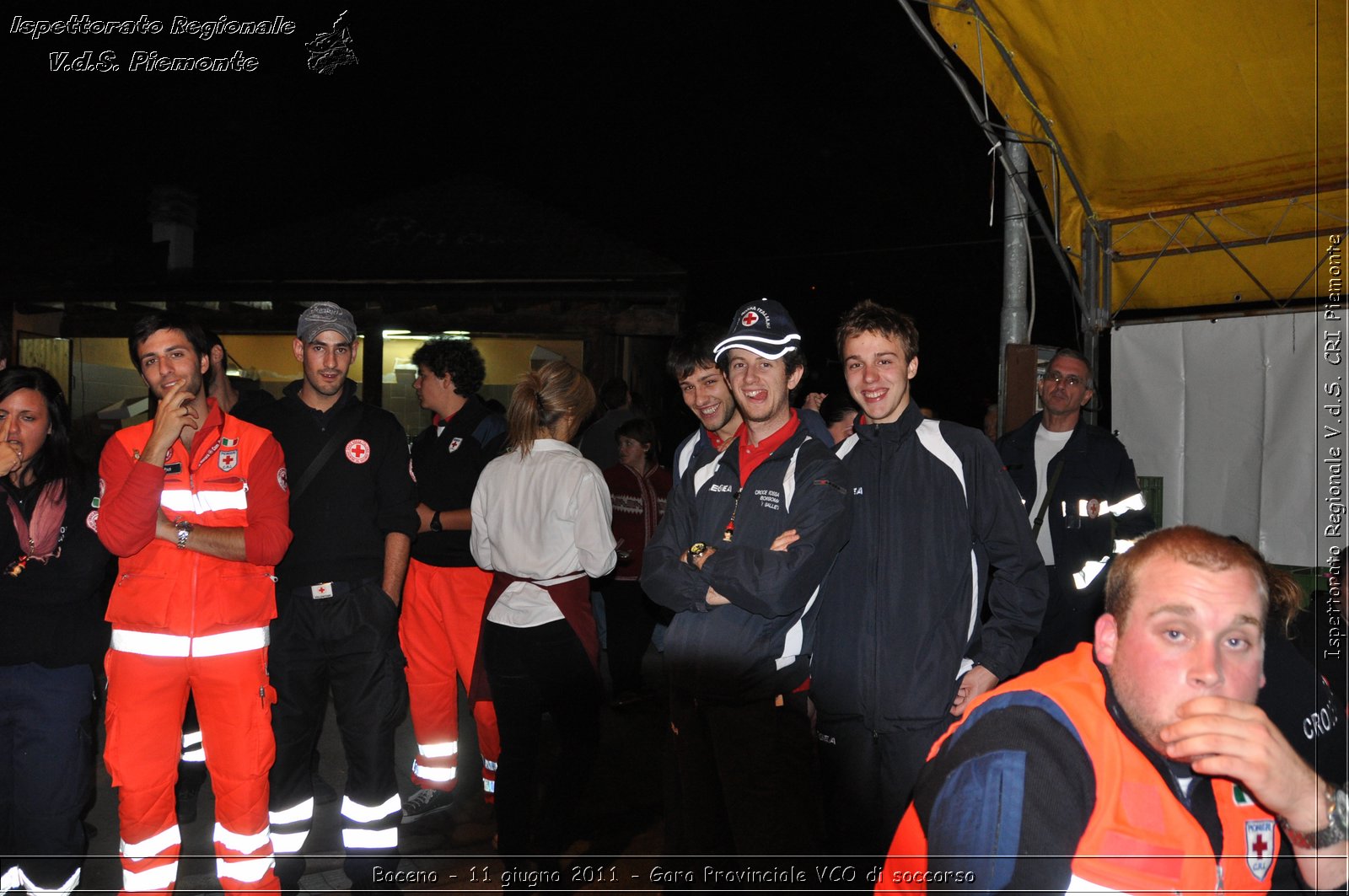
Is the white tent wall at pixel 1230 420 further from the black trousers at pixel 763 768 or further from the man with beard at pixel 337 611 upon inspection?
the man with beard at pixel 337 611

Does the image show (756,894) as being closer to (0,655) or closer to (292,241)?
(0,655)

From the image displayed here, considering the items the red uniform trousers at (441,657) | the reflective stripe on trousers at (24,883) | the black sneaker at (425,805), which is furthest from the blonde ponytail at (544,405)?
the reflective stripe on trousers at (24,883)

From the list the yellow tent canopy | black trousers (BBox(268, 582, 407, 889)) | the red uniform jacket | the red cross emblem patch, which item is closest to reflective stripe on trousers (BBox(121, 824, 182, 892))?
black trousers (BBox(268, 582, 407, 889))

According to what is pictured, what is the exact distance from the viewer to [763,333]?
3584 millimetres

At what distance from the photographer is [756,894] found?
332cm

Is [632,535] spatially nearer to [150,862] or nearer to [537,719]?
[537,719]

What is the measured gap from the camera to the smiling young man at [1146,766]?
64.4 inches

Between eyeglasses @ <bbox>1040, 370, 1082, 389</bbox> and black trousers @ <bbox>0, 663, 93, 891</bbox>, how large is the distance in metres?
5.31

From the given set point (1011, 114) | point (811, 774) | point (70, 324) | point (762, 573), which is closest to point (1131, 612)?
point (762, 573)

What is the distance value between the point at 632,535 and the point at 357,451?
3245 mm

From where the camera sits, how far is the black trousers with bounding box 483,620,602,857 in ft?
13.5

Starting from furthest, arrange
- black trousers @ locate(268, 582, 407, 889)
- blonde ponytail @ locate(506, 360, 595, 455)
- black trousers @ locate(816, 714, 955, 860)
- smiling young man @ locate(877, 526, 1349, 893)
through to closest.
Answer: blonde ponytail @ locate(506, 360, 595, 455) → black trousers @ locate(268, 582, 407, 889) → black trousers @ locate(816, 714, 955, 860) → smiling young man @ locate(877, 526, 1349, 893)

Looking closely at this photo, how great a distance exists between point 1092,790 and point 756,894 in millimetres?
1942

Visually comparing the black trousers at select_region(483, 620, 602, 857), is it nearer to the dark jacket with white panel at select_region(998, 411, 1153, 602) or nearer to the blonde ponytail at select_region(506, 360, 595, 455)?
the blonde ponytail at select_region(506, 360, 595, 455)
